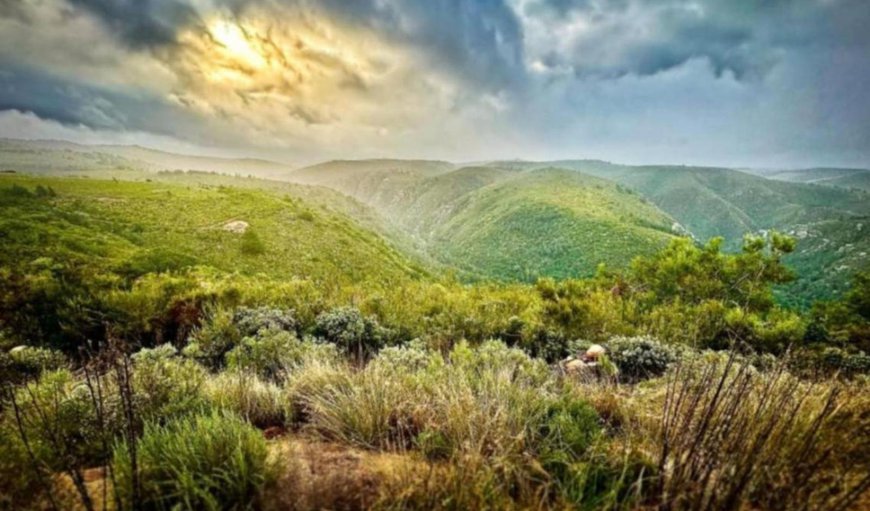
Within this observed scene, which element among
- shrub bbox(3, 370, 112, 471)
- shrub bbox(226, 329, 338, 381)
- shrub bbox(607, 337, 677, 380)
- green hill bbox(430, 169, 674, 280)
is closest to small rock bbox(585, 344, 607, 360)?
shrub bbox(607, 337, 677, 380)

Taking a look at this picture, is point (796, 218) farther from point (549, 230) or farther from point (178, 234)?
point (178, 234)

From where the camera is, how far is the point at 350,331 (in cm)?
877

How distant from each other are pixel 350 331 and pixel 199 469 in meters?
6.12

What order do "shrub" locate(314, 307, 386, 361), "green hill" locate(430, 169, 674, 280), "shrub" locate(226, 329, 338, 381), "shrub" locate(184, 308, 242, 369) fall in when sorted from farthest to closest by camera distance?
"green hill" locate(430, 169, 674, 280) → "shrub" locate(314, 307, 386, 361) → "shrub" locate(184, 308, 242, 369) → "shrub" locate(226, 329, 338, 381)

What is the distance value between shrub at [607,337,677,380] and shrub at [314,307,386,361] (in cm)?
491

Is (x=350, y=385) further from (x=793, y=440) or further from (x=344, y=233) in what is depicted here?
(x=344, y=233)

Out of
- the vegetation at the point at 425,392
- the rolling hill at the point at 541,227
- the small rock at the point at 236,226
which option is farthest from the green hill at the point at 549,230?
the vegetation at the point at 425,392

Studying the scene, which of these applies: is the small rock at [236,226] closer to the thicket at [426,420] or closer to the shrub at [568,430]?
the thicket at [426,420]

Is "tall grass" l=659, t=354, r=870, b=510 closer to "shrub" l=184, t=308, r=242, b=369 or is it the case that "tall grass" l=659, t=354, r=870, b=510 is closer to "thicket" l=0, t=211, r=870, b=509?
"thicket" l=0, t=211, r=870, b=509

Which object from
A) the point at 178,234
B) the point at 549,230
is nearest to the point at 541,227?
the point at 549,230

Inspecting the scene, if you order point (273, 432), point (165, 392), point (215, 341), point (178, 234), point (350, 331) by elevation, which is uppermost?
point (165, 392)

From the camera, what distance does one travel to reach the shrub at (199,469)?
96.6 inches

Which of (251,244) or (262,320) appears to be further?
(251,244)

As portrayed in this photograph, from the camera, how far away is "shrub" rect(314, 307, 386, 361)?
28.1 feet
